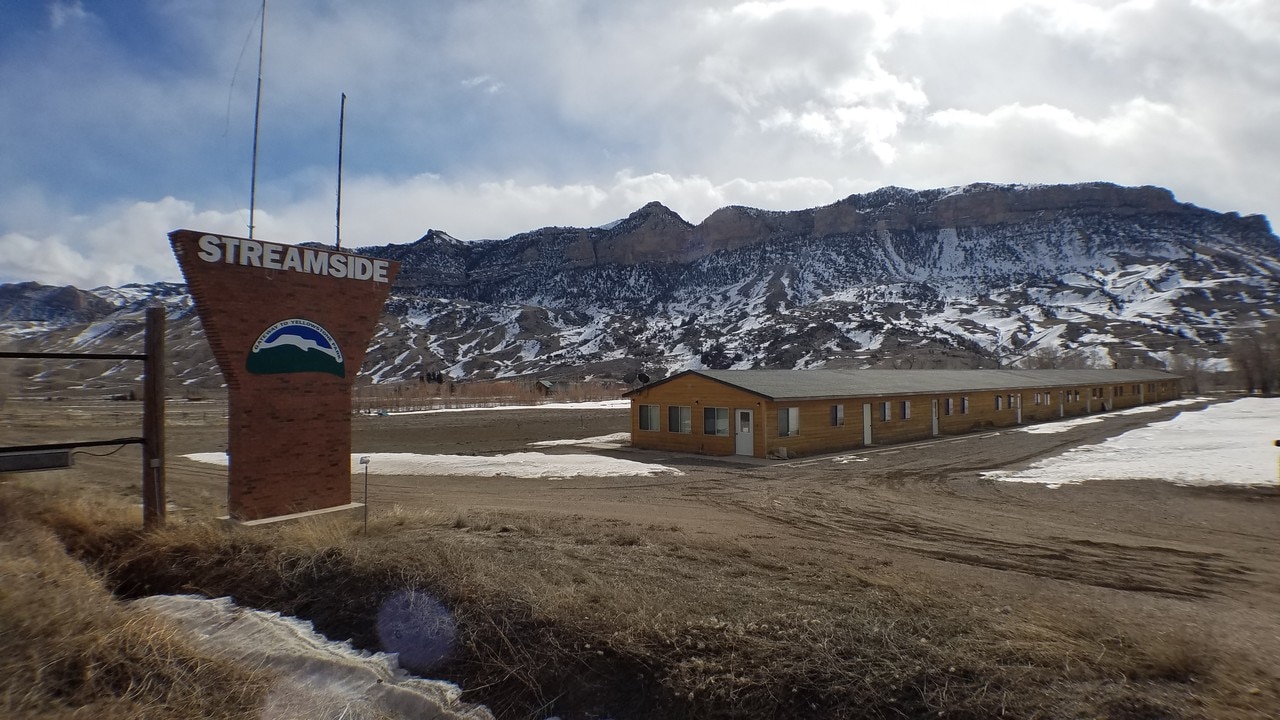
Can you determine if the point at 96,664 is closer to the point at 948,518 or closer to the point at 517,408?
the point at 948,518

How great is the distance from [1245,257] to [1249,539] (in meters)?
173

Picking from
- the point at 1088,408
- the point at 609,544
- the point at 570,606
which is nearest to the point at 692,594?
the point at 570,606

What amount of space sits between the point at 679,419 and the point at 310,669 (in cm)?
2333

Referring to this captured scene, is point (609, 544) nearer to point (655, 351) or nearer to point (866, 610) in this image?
point (866, 610)

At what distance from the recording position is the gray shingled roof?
26625 mm

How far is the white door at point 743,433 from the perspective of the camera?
25.2 meters

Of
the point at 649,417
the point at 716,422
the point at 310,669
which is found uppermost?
the point at 649,417

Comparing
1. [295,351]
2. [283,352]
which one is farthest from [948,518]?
[283,352]

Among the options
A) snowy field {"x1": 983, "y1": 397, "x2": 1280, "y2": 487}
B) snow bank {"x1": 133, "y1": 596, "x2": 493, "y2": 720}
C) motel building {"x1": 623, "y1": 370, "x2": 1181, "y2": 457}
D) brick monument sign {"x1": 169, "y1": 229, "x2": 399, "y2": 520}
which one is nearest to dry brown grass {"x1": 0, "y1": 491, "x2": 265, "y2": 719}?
snow bank {"x1": 133, "y1": 596, "x2": 493, "y2": 720}

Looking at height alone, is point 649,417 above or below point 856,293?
below

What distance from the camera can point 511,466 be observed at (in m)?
22.1

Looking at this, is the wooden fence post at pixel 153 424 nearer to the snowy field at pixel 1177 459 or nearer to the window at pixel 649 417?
the snowy field at pixel 1177 459

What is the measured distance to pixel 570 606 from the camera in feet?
18.7

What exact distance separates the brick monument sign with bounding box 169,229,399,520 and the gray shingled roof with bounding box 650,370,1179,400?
1654 centimetres
